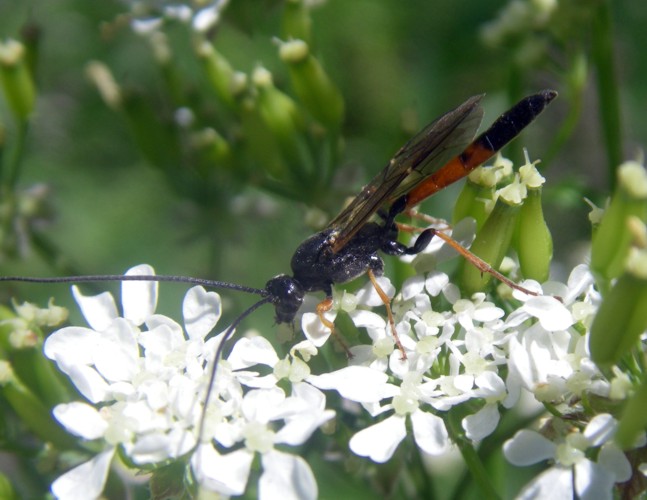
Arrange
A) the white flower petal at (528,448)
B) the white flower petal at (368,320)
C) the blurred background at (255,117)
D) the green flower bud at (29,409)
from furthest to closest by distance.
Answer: the blurred background at (255,117)
the green flower bud at (29,409)
the white flower petal at (368,320)
the white flower petal at (528,448)

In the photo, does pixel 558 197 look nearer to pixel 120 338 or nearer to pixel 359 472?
pixel 359 472

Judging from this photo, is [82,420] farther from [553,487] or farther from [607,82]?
[607,82]

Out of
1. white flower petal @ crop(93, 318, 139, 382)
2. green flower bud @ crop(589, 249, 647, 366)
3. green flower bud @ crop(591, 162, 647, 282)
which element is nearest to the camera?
green flower bud @ crop(589, 249, 647, 366)

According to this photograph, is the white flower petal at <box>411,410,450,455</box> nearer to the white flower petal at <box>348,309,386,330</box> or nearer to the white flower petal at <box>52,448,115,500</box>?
the white flower petal at <box>348,309,386,330</box>

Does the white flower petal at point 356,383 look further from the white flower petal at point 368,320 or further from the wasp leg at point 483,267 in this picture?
the wasp leg at point 483,267

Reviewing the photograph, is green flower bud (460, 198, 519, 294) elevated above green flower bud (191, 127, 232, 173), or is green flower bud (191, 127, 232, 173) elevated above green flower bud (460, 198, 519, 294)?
green flower bud (191, 127, 232, 173)

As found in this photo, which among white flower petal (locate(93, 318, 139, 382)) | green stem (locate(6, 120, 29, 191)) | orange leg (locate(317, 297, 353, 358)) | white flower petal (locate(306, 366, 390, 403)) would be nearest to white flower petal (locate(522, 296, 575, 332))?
white flower petal (locate(306, 366, 390, 403))

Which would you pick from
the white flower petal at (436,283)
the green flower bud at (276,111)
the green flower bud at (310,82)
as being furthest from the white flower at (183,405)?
the green flower bud at (310,82)

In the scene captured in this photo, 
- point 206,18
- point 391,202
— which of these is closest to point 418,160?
point 391,202
